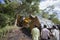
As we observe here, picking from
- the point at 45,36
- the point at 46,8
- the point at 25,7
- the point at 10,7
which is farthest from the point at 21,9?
the point at 45,36

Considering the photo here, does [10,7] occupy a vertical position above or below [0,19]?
above

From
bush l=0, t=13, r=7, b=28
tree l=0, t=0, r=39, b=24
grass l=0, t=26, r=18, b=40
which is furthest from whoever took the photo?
tree l=0, t=0, r=39, b=24

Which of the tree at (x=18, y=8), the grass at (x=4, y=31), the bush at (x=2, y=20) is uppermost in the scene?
the tree at (x=18, y=8)

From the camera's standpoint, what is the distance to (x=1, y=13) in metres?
18.1

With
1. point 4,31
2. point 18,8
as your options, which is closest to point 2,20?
point 4,31

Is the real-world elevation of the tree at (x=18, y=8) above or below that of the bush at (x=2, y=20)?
above

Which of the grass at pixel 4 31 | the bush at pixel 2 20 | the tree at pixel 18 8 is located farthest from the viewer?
the tree at pixel 18 8

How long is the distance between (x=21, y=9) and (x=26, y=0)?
131cm

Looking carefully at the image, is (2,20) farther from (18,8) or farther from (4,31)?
(18,8)

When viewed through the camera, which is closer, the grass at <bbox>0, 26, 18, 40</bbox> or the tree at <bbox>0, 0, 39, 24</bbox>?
the grass at <bbox>0, 26, 18, 40</bbox>

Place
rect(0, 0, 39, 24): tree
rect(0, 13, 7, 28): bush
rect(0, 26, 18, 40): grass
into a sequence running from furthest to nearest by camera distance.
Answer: rect(0, 0, 39, 24): tree, rect(0, 13, 7, 28): bush, rect(0, 26, 18, 40): grass

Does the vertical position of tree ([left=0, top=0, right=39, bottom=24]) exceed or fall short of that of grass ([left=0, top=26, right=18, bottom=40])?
it exceeds it

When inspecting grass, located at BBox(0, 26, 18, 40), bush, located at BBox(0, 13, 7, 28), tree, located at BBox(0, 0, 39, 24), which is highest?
tree, located at BBox(0, 0, 39, 24)

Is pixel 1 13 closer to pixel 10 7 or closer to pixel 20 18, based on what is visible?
pixel 10 7
